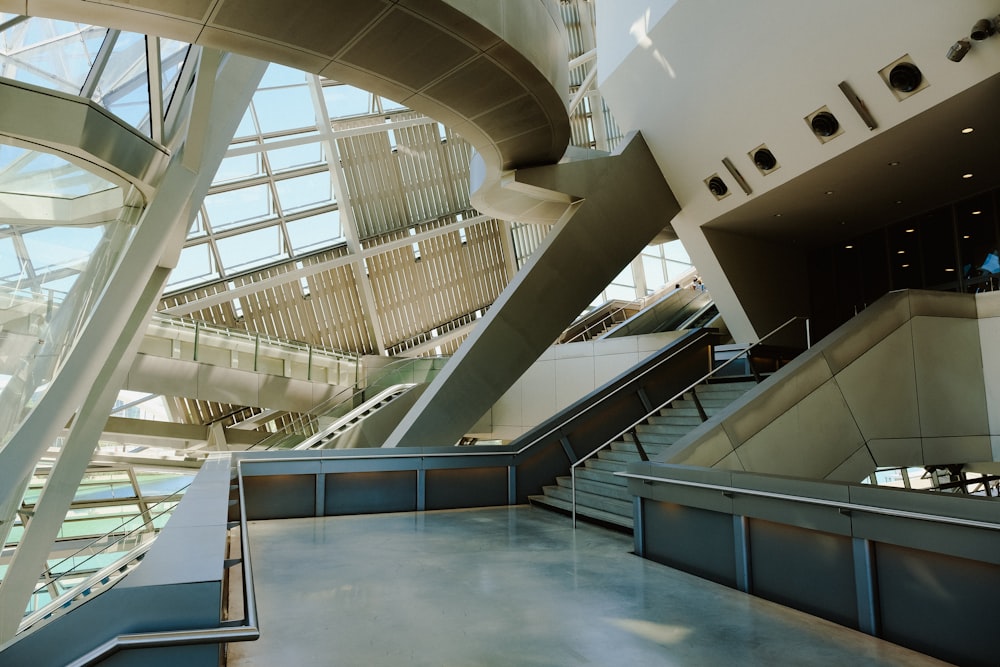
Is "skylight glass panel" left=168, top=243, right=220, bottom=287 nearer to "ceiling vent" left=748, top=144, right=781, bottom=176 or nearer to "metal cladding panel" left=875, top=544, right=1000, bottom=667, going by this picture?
"ceiling vent" left=748, top=144, right=781, bottom=176

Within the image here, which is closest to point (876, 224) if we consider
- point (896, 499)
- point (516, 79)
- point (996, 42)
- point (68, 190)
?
point (996, 42)

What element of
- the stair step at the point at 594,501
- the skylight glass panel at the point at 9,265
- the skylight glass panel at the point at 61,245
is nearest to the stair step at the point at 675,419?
the stair step at the point at 594,501

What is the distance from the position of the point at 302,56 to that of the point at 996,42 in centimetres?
880

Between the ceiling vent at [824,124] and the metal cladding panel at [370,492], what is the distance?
9146 millimetres

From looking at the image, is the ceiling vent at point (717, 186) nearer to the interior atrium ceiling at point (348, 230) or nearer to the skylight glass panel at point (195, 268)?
the interior atrium ceiling at point (348, 230)

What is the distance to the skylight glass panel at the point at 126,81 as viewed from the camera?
329 inches

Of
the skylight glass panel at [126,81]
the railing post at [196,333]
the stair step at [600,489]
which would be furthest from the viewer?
the railing post at [196,333]

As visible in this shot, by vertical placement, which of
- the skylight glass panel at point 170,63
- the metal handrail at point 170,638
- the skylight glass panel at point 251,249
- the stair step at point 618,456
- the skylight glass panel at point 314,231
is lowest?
the stair step at point 618,456

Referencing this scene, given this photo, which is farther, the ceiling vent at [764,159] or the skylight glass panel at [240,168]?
the skylight glass panel at [240,168]

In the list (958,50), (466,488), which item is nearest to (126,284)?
(466,488)

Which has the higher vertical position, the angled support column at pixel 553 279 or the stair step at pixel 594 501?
the angled support column at pixel 553 279

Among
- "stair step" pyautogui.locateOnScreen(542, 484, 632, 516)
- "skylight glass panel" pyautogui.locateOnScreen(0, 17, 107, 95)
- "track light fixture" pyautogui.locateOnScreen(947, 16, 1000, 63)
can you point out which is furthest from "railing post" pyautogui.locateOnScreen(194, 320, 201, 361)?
"track light fixture" pyautogui.locateOnScreen(947, 16, 1000, 63)

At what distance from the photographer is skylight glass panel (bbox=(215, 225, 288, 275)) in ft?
91.9

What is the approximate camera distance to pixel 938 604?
15.3 feet
